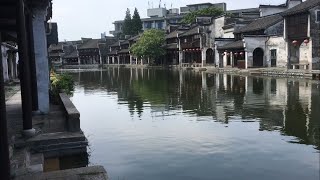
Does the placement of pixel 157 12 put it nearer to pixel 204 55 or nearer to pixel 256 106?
pixel 204 55

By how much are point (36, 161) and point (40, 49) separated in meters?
7.52

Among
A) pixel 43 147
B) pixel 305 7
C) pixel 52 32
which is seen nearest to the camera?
pixel 43 147

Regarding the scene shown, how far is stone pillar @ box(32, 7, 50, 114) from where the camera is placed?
1731cm

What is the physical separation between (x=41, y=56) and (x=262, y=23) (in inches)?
2039

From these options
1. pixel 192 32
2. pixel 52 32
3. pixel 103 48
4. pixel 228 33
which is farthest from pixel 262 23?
pixel 103 48

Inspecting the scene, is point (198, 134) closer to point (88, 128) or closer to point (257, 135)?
point (257, 135)

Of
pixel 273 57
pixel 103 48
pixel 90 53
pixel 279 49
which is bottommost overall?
pixel 273 57

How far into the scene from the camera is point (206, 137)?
16141mm

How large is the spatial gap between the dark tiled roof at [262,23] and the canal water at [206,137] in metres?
33.9

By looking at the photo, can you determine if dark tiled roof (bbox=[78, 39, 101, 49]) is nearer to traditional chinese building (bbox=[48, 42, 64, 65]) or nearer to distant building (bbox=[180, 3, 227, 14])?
traditional chinese building (bbox=[48, 42, 64, 65])

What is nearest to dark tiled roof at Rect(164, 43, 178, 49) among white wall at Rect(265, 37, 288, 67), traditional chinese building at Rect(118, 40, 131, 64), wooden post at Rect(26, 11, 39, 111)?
traditional chinese building at Rect(118, 40, 131, 64)

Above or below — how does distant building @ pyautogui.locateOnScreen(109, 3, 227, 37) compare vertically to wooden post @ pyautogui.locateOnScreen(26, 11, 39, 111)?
above

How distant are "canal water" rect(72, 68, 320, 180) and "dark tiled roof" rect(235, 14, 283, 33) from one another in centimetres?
3393

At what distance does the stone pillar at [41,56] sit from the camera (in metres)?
Result: 17.3
